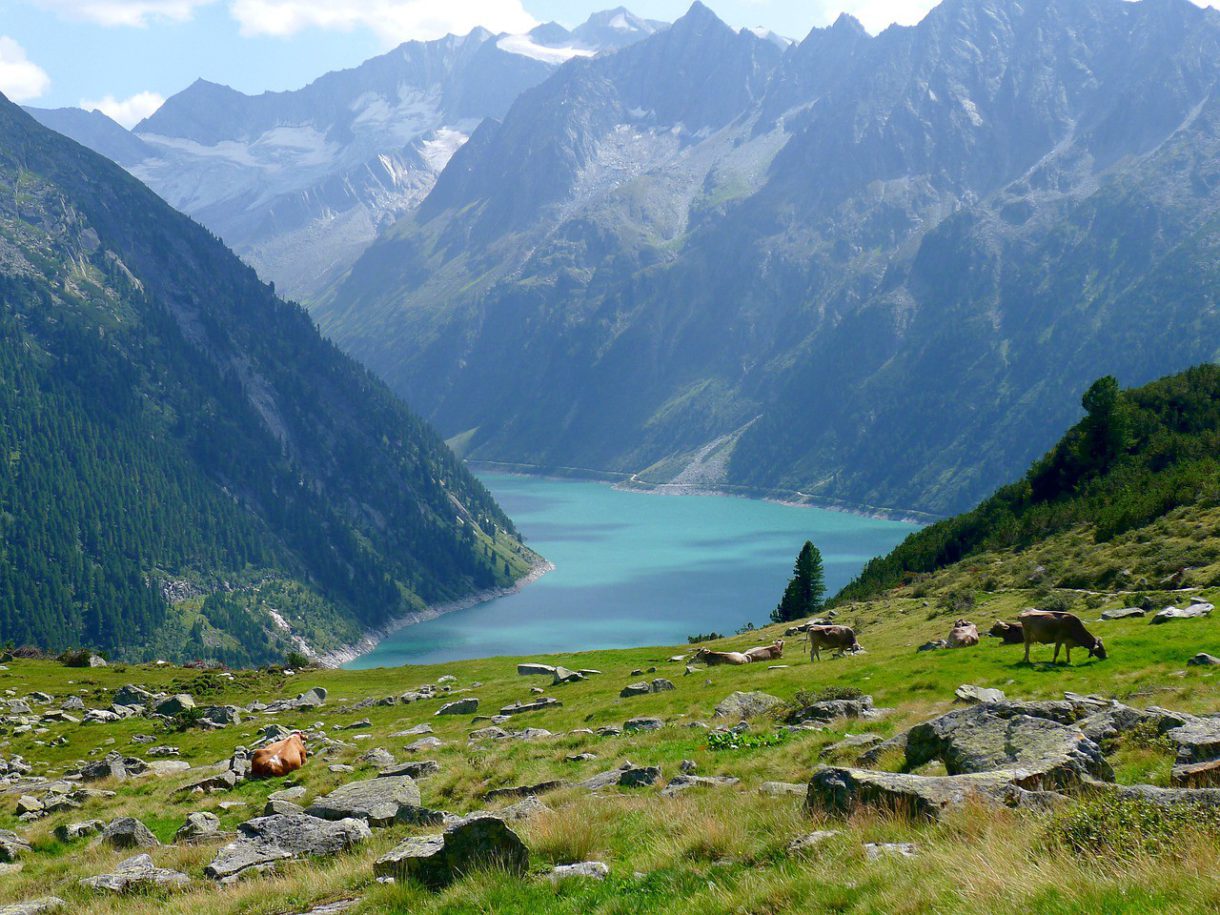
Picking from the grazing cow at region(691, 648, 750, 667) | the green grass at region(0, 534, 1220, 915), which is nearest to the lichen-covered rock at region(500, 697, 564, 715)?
the green grass at region(0, 534, 1220, 915)

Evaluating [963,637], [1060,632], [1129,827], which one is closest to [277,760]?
[1060,632]

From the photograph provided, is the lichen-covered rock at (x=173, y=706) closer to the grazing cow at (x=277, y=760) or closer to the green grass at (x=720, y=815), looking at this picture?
the green grass at (x=720, y=815)

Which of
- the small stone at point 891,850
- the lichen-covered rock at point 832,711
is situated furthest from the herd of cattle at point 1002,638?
the small stone at point 891,850

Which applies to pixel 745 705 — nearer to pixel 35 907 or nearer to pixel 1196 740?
pixel 1196 740

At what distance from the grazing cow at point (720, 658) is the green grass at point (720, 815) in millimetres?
1736

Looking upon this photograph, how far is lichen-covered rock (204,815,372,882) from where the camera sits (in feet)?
61.3

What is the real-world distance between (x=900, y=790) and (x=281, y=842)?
486 inches

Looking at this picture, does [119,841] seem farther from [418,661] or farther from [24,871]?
[418,661]

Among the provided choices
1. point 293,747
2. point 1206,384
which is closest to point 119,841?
point 293,747

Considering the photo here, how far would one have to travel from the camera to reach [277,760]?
3347cm

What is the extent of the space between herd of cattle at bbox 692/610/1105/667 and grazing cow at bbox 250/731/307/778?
22.7 m

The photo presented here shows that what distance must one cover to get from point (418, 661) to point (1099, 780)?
177016mm

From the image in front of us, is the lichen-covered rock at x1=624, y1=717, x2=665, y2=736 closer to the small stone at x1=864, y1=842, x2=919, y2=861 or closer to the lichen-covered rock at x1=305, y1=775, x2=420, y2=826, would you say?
the lichen-covered rock at x1=305, y1=775, x2=420, y2=826

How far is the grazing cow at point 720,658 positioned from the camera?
5062cm
